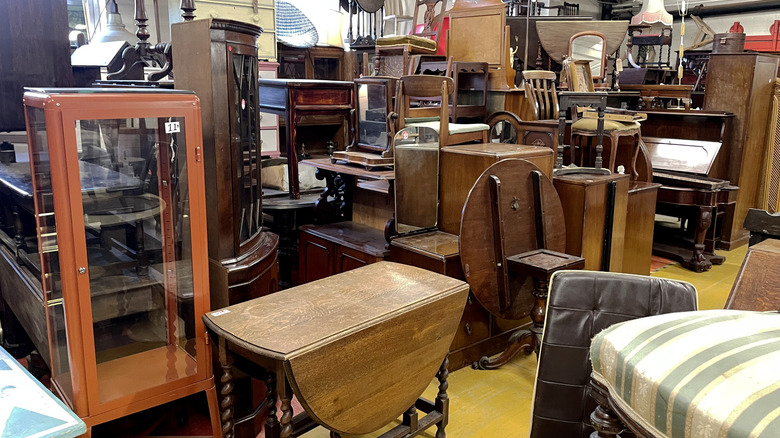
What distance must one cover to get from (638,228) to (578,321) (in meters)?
2.30

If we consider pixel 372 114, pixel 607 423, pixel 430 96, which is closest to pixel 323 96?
pixel 372 114

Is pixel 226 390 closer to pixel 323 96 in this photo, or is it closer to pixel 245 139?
pixel 245 139

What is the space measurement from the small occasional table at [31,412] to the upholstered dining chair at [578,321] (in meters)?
1.45

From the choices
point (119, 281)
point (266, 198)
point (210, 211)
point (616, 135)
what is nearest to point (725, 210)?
point (616, 135)

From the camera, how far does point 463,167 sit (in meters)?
3.20

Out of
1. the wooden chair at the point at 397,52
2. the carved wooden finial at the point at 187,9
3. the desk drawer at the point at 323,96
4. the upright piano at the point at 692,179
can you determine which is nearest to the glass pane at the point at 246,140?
the carved wooden finial at the point at 187,9

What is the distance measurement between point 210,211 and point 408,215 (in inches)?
53.1

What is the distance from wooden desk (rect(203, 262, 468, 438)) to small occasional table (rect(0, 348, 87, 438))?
0.55m

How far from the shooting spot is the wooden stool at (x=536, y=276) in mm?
2859

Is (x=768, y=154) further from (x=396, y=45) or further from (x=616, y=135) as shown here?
(x=396, y=45)

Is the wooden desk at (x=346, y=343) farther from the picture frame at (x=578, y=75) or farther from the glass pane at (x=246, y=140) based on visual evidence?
the picture frame at (x=578, y=75)

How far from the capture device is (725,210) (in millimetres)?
5637

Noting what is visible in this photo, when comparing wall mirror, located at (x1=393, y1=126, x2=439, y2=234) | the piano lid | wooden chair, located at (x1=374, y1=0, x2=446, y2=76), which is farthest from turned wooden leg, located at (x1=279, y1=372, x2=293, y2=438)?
the piano lid

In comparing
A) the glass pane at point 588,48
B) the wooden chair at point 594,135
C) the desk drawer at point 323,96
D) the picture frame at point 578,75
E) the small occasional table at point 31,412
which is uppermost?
the glass pane at point 588,48
